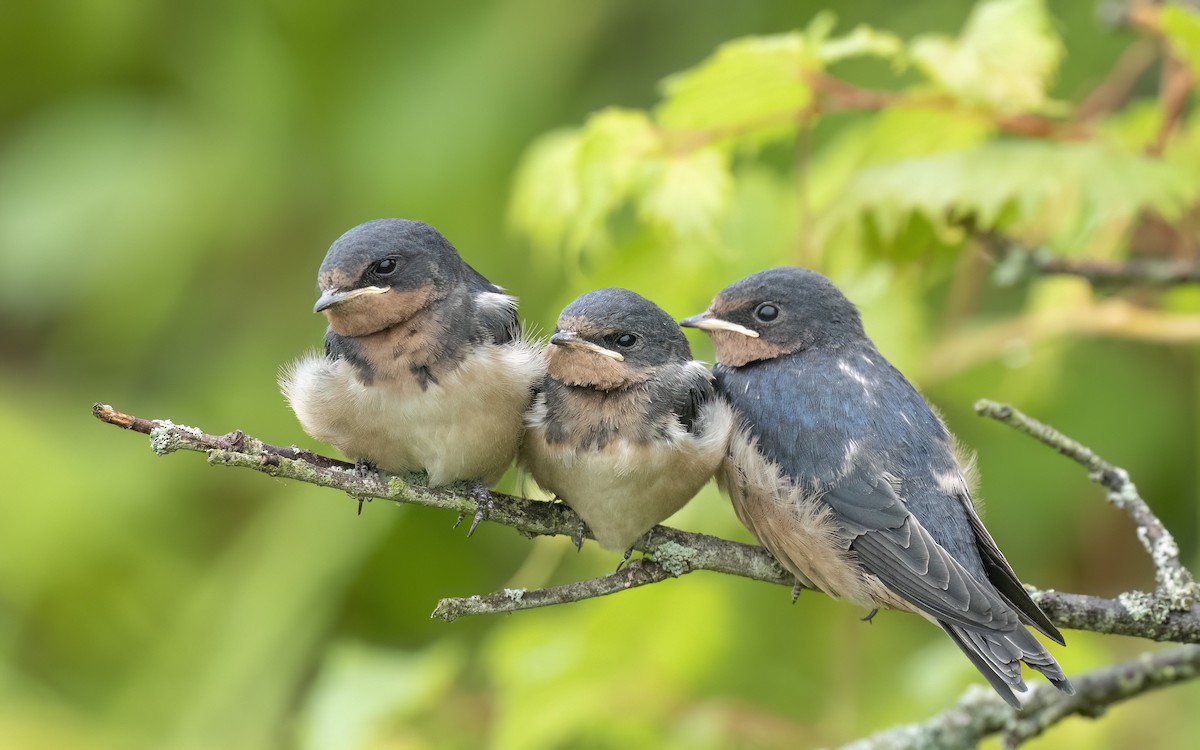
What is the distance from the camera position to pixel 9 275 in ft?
15.5

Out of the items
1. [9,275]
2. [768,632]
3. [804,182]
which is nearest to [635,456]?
[804,182]

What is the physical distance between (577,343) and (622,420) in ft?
0.59

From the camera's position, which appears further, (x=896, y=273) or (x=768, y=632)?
(x=768, y=632)

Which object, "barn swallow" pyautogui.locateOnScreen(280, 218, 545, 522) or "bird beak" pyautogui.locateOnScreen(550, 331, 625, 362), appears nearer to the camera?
"barn swallow" pyautogui.locateOnScreen(280, 218, 545, 522)

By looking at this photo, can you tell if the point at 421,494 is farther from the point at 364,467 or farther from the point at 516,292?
the point at 516,292

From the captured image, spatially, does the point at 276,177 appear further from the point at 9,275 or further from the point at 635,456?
the point at 635,456

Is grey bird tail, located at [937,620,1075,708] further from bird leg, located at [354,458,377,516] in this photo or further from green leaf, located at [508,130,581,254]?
green leaf, located at [508,130,581,254]

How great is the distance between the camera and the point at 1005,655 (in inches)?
93.7

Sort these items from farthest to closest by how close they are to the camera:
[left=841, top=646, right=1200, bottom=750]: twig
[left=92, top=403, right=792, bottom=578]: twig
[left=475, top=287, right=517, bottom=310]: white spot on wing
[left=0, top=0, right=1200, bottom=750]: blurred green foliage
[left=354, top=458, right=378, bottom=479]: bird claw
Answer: [left=0, top=0, right=1200, bottom=750]: blurred green foliage
[left=475, top=287, right=517, bottom=310]: white spot on wing
[left=841, top=646, right=1200, bottom=750]: twig
[left=354, top=458, right=378, bottom=479]: bird claw
[left=92, top=403, right=792, bottom=578]: twig

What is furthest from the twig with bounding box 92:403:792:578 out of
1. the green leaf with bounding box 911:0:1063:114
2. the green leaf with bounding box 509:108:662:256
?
the green leaf with bounding box 911:0:1063:114

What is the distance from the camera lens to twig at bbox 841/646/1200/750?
2.62 meters

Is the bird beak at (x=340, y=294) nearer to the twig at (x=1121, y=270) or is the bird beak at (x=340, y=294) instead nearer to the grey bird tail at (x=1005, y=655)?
the grey bird tail at (x=1005, y=655)

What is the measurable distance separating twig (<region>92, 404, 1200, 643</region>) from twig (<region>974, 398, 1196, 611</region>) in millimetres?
40

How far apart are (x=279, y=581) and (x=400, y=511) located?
1.42 ft
